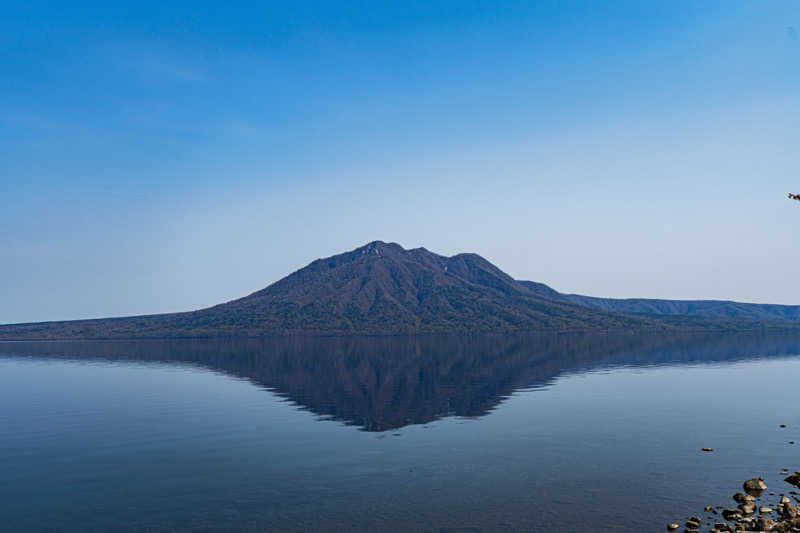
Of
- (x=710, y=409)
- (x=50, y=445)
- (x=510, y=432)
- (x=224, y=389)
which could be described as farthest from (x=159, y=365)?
(x=710, y=409)

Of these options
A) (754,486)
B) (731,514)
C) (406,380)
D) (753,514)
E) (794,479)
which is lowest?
(753,514)

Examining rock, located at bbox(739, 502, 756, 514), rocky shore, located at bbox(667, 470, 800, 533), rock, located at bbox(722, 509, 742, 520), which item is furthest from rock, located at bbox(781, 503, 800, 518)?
rock, located at bbox(722, 509, 742, 520)

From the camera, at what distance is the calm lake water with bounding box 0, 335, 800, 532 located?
35.9 meters

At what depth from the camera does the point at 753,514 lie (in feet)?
112

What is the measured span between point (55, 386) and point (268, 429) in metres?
76.8

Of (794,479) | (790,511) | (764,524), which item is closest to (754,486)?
(794,479)

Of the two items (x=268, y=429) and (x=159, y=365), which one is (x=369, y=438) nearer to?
(x=268, y=429)

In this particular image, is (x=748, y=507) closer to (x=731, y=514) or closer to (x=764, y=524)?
(x=731, y=514)

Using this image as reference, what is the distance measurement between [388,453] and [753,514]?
97.4 ft

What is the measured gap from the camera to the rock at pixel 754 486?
3884cm

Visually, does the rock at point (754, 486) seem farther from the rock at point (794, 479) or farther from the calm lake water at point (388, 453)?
the rock at point (794, 479)

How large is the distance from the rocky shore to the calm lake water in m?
1.31

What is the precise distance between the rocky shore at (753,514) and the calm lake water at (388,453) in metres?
1.31

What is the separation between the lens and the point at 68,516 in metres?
36.2
